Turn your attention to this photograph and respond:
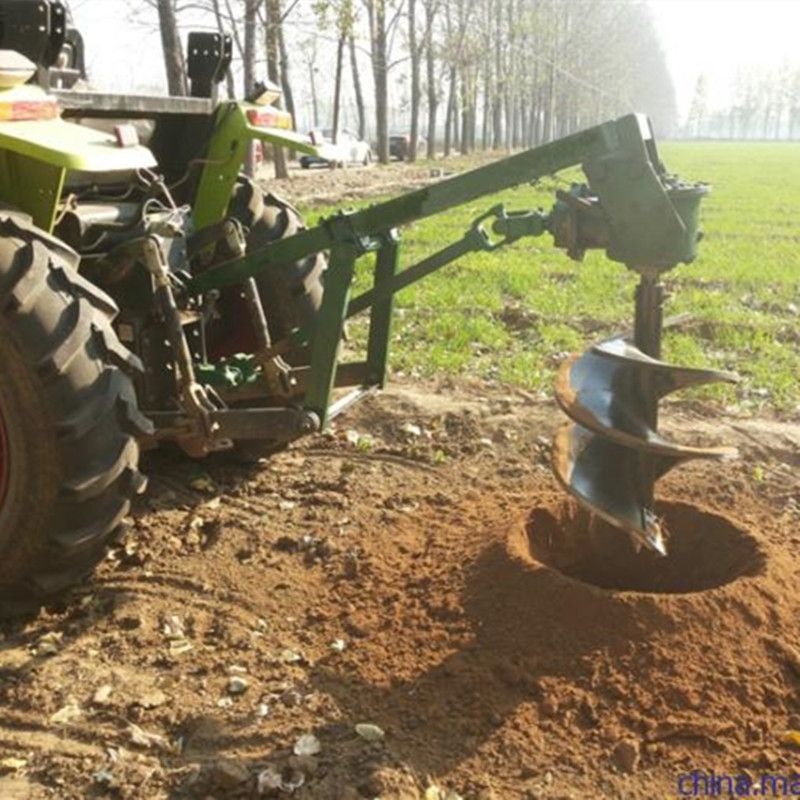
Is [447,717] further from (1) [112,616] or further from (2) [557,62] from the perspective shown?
(2) [557,62]

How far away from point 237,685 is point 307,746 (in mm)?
400

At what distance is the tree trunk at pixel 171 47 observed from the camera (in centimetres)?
1459

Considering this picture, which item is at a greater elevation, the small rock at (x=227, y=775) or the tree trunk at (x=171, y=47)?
the tree trunk at (x=171, y=47)

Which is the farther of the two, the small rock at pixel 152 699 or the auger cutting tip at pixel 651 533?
the auger cutting tip at pixel 651 533

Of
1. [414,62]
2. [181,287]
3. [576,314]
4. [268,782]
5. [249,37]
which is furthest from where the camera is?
[414,62]

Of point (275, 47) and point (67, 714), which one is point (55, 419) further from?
point (275, 47)

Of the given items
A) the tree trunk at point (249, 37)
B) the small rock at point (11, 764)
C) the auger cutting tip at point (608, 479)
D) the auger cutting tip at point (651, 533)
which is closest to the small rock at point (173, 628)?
the small rock at point (11, 764)

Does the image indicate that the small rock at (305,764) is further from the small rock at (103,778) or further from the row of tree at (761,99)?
the row of tree at (761,99)

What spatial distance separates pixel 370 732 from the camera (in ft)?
9.54

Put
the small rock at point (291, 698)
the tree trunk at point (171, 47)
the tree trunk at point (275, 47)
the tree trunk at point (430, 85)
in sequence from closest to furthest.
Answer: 1. the small rock at point (291, 698)
2. the tree trunk at point (171, 47)
3. the tree trunk at point (275, 47)
4. the tree trunk at point (430, 85)

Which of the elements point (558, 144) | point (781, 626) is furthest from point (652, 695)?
point (558, 144)

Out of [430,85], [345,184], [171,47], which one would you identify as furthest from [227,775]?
[430,85]

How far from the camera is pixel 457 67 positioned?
1706 inches

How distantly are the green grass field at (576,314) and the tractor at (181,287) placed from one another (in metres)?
0.77
